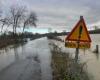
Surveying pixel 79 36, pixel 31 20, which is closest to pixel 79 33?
pixel 79 36

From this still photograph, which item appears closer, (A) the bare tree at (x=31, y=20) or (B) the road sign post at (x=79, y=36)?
(B) the road sign post at (x=79, y=36)

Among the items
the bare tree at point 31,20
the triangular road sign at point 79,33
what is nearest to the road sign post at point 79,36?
the triangular road sign at point 79,33

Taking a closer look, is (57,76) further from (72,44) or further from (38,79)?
(72,44)

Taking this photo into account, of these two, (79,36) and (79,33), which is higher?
(79,33)

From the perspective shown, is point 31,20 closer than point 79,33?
No

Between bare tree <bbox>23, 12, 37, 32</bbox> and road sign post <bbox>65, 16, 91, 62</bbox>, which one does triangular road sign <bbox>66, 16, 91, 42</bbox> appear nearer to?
road sign post <bbox>65, 16, 91, 62</bbox>

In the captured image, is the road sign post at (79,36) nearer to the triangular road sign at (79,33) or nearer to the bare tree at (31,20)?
the triangular road sign at (79,33)

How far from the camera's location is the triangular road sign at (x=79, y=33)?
945cm

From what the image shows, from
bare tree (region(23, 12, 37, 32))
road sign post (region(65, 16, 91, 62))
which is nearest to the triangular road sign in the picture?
road sign post (region(65, 16, 91, 62))

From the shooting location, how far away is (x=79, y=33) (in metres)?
9.48

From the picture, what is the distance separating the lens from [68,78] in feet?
33.6

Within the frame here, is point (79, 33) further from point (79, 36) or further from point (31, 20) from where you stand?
point (31, 20)

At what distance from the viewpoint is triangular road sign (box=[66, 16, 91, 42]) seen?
9445mm

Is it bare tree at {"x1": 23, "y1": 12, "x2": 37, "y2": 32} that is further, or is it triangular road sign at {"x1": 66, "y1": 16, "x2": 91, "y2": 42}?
bare tree at {"x1": 23, "y1": 12, "x2": 37, "y2": 32}
